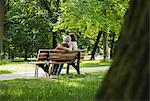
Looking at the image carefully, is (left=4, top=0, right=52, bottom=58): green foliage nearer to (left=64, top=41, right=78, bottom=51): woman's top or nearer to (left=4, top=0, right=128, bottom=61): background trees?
(left=4, top=0, right=128, bottom=61): background trees

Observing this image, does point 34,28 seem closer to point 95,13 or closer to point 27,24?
point 27,24

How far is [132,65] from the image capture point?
3096 mm

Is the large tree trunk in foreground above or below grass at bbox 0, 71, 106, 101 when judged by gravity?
above

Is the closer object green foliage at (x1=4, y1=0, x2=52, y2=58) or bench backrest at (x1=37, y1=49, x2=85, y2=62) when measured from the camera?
bench backrest at (x1=37, y1=49, x2=85, y2=62)

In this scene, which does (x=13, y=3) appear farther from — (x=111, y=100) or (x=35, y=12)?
(x=111, y=100)

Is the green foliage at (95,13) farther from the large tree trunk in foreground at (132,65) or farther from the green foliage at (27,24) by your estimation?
the large tree trunk in foreground at (132,65)

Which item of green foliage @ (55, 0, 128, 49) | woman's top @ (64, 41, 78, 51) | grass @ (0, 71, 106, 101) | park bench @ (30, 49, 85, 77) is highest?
green foliage @ (55, 0, 128, 49)

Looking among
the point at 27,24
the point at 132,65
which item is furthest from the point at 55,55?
the point at 27,24

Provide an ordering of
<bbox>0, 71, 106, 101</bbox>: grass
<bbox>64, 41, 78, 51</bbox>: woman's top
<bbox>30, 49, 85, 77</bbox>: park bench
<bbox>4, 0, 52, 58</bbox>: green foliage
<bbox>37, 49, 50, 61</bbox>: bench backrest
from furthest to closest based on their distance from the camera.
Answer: <bbox>4, 0, 52, 58</bbox>: green foliage < <bbox>64, 41, 78, 51</bbox>: woman's top < <bbox>37, 49, 50, 61</bbox>: bench backrest < <bbox>30, 49, 85, 77</bbox>: park bench < <bbox>0, 71, 106, 101</bbox>: grass

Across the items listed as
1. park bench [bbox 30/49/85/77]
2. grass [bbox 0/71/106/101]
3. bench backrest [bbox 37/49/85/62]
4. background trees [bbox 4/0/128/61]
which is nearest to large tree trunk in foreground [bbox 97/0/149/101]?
grass [bbox 0/71/106/101]

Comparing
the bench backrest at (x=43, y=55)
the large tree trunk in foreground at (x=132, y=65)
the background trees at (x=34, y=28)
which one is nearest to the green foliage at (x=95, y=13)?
the background trees at (x=34, y=28)

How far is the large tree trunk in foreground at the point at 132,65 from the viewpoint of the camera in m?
2.99

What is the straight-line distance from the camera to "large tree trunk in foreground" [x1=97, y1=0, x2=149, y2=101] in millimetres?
2993

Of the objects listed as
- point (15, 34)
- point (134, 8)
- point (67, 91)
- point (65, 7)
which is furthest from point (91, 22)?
point (134, 8)
